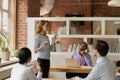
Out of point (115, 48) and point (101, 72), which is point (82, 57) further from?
point (101, 72)

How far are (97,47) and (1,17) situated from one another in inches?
123

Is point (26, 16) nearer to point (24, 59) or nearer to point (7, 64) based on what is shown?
point (7, 64)

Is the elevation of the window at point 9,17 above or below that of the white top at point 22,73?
above

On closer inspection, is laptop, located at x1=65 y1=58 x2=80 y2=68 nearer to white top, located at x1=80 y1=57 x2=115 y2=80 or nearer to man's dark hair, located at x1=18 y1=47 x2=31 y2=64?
white top, located at x1=80 y1=57 x2=115 y2=80

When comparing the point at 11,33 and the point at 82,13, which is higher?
the point at 82,13

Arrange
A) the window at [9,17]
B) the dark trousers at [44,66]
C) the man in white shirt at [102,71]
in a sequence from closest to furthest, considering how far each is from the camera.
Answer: the man in white shirt at [102,71] → the dark trousers at [44,66] → the window at [9,17]

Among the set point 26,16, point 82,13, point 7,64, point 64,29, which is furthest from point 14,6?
point 82,13

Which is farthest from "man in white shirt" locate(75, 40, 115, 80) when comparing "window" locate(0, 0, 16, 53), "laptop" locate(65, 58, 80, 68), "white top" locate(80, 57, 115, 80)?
"window" locate(0, 0, 16, 53)

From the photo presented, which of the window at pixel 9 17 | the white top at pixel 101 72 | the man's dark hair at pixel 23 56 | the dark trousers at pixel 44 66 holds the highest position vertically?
the window at pixel 9 17

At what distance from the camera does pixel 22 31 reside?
6.68 meters

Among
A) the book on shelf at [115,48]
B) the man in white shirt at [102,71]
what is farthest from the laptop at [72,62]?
the man in white shirt at [102,71]

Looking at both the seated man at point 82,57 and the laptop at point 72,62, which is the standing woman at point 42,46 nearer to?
the laptop at point 72,62

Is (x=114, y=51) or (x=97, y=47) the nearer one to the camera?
(x=97, y=47)

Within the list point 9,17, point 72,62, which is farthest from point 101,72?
point 9,17
